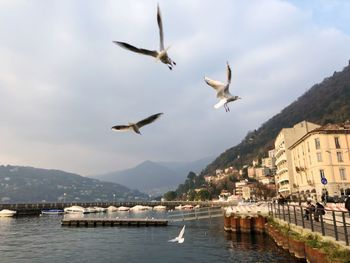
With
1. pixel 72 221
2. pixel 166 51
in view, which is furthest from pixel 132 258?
pixel 72 221

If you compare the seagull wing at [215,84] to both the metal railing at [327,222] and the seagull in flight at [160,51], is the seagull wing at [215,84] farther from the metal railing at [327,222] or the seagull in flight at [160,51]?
the metal railing at [327,222]

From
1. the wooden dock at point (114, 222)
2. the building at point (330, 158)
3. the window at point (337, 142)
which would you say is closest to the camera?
the wooden dock at point (114, 222)

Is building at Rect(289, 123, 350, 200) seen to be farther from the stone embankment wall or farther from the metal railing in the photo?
the metal railing

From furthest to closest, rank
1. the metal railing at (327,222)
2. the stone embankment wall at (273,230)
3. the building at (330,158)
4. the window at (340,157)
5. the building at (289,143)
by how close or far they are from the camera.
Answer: the building at (289,143)
the window at (340,157)
the building at (330,158)
the stone embankment wall at (273,230)
the metal railing at (327,222)

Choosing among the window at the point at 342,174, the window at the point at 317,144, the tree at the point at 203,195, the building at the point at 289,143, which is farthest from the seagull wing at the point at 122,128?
the tree at the point at 203,195

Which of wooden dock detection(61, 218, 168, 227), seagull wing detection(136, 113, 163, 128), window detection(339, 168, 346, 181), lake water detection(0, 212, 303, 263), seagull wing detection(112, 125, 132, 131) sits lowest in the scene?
lake water detection(0, 212, 303, 263)

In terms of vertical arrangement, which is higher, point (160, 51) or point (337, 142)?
point (337, 142)

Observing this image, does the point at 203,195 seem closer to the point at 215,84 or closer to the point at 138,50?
the point at 215,84

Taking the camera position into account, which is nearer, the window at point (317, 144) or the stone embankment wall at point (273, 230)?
the stone embankment wall at point (273, 230)

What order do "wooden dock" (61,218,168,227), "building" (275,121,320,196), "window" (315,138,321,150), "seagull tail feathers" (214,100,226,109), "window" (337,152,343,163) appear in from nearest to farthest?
"seagull tail feathers" (214,100,226,109)
"wooden dock" (61,218,168,227)
"window" (337,152,343,163)
"window" (315,138,321,150)
"building" (275,121,320,196)

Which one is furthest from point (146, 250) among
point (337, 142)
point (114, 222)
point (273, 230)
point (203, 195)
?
point (203, 195)

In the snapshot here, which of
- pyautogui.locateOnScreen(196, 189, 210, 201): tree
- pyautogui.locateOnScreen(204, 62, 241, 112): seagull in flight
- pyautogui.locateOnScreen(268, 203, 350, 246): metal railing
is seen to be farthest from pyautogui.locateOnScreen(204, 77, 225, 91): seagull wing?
pyautogui.locateOnScreen(196, 189, 210, 201): tree

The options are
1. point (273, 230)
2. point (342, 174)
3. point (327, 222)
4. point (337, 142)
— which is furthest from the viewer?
point (337, 142)

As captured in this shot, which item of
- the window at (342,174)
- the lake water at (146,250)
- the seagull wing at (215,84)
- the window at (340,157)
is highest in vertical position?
the window at (340,157)
